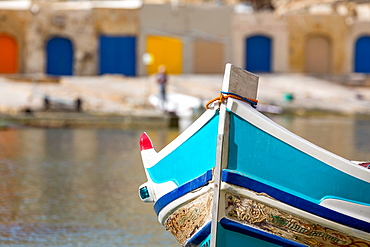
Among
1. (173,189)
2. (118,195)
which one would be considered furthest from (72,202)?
(173,189)

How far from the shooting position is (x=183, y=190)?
583 cm

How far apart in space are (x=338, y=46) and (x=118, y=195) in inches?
1239

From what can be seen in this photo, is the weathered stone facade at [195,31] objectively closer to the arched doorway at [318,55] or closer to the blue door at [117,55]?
the arched doorway at [318,55]

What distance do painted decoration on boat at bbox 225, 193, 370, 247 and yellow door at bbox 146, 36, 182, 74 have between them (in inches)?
1341

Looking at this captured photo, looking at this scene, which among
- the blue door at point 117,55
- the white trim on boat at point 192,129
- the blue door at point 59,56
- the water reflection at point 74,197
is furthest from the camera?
the blue door at point 117,55

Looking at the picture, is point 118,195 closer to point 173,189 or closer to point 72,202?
point 72,202

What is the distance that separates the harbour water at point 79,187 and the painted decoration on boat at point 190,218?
2.16 metres

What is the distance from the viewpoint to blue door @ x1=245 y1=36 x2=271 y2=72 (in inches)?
1603

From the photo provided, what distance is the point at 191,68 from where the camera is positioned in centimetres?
3984

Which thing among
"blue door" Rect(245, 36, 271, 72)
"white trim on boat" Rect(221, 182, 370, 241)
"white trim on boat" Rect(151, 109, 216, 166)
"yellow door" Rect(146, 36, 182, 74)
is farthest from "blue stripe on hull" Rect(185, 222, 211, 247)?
"blue door" Rect(245, 36, 271, 72)

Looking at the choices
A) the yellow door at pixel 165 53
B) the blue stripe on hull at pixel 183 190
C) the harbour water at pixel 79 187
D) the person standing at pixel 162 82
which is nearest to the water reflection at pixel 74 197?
the harbour water at pixel 79 187

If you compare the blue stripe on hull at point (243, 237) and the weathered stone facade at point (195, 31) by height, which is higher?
the weathered stone facade at point (195, 31)

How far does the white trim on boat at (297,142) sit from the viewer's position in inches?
214

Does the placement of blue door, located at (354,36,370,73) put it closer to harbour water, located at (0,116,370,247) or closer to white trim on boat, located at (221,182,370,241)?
harbour water, located at (0,116,370,247)
